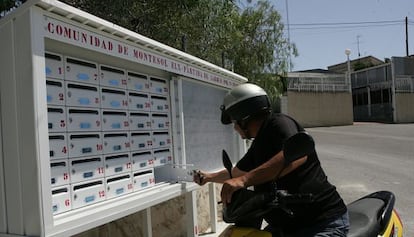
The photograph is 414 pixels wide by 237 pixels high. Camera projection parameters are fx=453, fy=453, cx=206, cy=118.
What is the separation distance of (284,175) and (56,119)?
1.69 m

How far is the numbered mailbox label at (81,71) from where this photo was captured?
346 centimetres

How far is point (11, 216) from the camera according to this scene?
297 cm

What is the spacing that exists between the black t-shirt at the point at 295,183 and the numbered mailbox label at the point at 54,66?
1573mm

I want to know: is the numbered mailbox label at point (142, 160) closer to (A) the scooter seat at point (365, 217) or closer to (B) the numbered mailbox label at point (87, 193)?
(B) the numbered mailbox label at point (87, 193)

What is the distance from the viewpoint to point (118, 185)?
3.95 metres

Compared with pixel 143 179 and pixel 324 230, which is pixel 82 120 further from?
pixel 324 230

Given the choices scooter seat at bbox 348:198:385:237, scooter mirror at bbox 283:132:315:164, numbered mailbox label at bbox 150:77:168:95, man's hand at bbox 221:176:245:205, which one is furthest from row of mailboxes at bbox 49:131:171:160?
scooter seat at bbox 348:198:385:237

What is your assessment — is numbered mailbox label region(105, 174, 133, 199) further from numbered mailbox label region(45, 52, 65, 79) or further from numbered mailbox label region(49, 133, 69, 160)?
numbered mailbox label region(45, 52, 65, 79)

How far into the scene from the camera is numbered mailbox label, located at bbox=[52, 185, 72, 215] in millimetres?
3184

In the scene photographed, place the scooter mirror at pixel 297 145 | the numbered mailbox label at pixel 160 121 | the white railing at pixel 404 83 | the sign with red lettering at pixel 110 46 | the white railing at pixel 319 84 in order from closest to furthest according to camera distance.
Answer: the scooter mirror at pixel 297 145, the sign with red lettering at pixel 110 46, the numbered mailbox label at pixel 160 121, the white railing at pixel 319 84, the white railing at pixel 404 83

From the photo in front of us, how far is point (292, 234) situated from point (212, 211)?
3509 mm

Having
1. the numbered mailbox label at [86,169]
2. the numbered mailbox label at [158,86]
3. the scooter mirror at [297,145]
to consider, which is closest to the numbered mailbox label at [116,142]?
the numbered mailbox label at [86,169]

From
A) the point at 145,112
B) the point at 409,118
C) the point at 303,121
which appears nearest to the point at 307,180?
the point at 145,112

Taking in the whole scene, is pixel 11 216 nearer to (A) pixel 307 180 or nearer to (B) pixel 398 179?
(A) pixel 307 180
